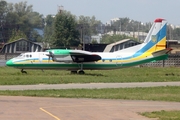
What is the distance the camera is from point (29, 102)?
797 inches

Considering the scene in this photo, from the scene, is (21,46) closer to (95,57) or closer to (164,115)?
(95,57)

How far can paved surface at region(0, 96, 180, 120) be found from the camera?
53.5 ft

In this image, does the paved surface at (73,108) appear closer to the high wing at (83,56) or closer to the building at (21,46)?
the high wing at (83,56)

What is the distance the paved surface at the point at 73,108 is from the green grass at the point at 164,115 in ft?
1.54

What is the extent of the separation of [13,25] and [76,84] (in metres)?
117

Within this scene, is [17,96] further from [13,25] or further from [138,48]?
[13,25]

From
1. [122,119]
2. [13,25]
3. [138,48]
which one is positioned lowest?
[122,119]

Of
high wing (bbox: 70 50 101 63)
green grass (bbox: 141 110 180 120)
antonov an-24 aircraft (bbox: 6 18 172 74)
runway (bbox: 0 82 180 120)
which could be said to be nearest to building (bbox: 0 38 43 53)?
antonov an-24 aircraft (bbox: 6 18 172 74)

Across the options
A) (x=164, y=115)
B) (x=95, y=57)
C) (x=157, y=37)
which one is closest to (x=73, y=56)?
(x=95, y=57)

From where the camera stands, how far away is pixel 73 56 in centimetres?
4331

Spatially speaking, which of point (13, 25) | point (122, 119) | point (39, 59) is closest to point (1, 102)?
point (122, 119)

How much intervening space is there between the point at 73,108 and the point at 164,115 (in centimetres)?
387

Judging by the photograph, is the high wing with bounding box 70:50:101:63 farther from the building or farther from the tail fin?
the building

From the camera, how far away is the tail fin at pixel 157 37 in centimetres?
4406
